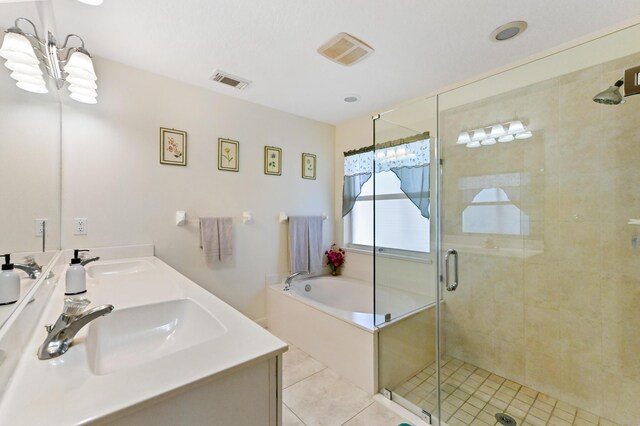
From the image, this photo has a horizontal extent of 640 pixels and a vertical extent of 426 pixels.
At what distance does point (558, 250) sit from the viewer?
1855 millimetres

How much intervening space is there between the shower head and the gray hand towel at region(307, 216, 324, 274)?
2.45m

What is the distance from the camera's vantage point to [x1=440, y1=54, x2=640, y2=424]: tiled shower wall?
5.29ft

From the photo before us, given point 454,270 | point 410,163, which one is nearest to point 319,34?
point 410,163

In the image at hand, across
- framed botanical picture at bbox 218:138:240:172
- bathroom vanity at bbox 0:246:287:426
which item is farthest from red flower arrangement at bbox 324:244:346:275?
bathroom vanity at bbox 0:246:287:426

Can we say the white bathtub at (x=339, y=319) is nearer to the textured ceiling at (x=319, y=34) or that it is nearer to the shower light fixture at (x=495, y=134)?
the shower light fixture at (x=495, y=134)

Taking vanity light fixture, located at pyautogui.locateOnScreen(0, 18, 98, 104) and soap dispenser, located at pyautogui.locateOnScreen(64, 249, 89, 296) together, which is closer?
vanity light fixture, located at pyautogui.locateOnScreen(0, 18, 98, 104)

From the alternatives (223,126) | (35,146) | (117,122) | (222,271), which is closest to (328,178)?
(223,126)

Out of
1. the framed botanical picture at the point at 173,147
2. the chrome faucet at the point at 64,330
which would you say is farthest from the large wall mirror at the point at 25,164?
the framed botanical picture at the point at 173,147

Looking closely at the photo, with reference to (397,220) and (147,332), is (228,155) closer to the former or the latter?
(397,220)

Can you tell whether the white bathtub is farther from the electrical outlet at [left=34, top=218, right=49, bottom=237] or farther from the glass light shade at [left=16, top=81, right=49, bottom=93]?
the glass light shade at [left=16, top=81, right=49, bottom=93]

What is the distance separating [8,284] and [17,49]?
0.84 m

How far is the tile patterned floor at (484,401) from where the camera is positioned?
5.47ft

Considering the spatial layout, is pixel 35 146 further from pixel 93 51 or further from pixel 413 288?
pixel 413 288

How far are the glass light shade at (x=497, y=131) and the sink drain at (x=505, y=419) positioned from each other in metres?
1.90
